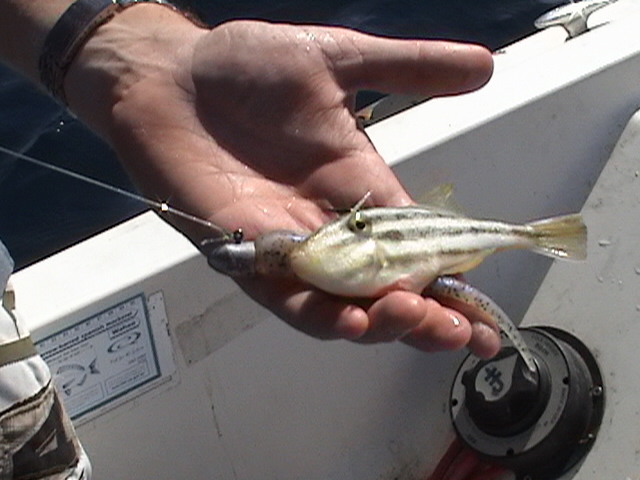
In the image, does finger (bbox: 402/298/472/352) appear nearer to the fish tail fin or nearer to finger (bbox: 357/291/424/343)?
finger (bbox: 357/291/424/343)

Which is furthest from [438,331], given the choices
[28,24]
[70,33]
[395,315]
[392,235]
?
[28,24]

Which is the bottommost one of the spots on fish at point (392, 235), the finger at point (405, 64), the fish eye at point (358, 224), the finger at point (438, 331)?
the finger at point (438, 331)

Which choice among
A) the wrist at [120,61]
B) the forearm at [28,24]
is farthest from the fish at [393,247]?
the forearm at [28,24]

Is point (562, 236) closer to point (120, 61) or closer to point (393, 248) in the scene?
point (393, 248)

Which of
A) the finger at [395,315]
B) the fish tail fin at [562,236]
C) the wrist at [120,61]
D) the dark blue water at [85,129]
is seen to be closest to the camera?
the finger at [395,315]

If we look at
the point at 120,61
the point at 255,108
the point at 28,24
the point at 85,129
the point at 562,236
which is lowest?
the point at 85,129

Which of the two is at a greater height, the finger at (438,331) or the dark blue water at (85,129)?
the finger at (438,331)

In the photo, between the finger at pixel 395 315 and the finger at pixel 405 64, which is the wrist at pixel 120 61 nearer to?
the finger at pixel 405 64

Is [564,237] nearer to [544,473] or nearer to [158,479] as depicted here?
[544,473]
